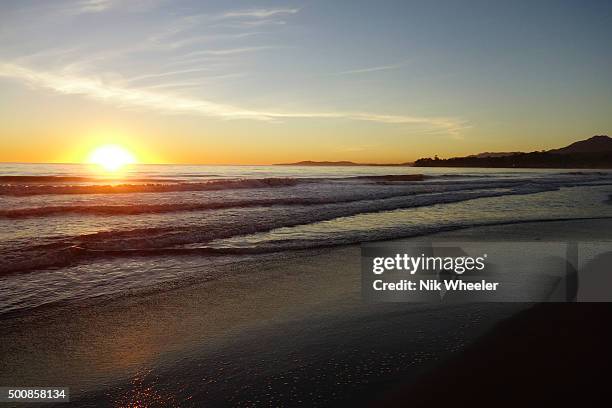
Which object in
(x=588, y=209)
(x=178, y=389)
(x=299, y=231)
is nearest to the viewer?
(x=178, y=389)

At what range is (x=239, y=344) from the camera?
522 cm

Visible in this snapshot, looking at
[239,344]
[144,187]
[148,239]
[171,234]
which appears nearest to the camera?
[239,344]

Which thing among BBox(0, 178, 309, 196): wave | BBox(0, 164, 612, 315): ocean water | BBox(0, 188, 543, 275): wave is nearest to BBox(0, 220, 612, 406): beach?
BBox(0, 164, 612, 315): ocean water

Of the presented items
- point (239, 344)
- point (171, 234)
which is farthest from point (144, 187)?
point (239, 344)

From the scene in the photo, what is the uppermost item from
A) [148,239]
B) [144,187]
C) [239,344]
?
[144,187]

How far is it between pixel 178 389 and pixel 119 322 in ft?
8.09

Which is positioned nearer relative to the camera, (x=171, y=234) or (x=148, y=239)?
(x=148, y=239)

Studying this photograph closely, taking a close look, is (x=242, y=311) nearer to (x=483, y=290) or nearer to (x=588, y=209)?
(x=483, y=290)

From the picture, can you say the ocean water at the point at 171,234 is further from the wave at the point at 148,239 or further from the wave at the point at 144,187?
the wave at the point at 144,187

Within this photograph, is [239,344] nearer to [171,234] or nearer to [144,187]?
[171,234]

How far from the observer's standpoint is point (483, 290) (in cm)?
754

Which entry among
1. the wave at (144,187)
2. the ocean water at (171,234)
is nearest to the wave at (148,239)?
the ocean water at (171,234)

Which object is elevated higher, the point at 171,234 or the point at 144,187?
the point at 144,187

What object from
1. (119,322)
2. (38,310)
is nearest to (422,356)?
(119,322)
